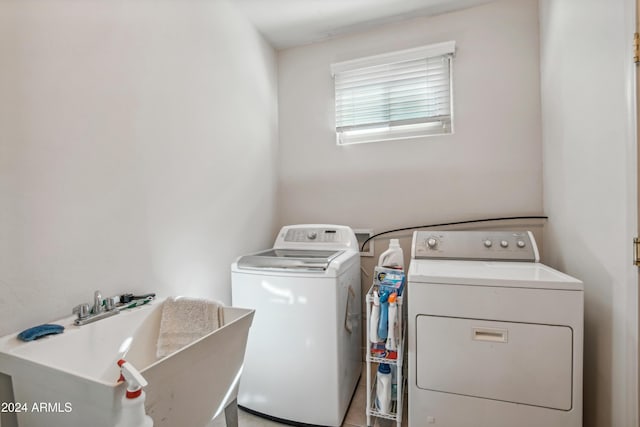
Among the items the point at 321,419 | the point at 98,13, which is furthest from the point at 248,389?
the point at 98,13

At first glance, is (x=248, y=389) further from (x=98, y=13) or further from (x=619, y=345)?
(x=98, y=13)

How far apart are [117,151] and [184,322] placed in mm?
718

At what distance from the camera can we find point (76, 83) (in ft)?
3.25

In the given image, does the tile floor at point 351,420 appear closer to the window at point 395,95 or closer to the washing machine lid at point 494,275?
the washing machine lid at point 494,275

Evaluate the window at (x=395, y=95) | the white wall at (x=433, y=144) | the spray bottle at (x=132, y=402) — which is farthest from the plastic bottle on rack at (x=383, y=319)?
the window at (x=395, y=95)

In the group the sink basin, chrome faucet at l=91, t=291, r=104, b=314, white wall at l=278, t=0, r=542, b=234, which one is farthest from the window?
chrome faucet at l=91, t=291, r=104, b=314

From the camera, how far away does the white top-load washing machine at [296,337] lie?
1.42 m

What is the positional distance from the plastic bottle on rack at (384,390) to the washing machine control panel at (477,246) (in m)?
0.66

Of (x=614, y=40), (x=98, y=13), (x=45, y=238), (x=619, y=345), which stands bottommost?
(x=619, y=345)

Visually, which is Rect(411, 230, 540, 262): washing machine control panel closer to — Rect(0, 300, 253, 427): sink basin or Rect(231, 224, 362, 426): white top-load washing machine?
Rect(231, 224, 362, 426): white top-load washing machine

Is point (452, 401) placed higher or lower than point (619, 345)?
lower

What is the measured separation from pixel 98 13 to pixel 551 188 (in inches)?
92.7

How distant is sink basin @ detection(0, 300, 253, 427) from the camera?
625 millimetres

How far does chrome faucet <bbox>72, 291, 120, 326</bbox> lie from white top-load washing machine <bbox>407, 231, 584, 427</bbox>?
118 centimetres
